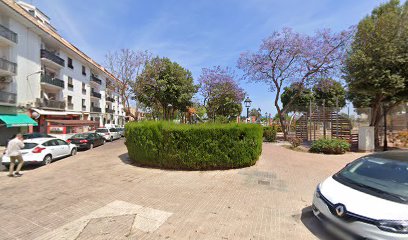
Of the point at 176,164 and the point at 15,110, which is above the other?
the point at 15,110

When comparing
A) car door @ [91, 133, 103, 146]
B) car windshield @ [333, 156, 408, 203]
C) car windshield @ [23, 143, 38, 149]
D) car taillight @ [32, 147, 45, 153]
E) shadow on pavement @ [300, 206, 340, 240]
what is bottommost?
shadow on pavement @ [300, 206, 340, 240]

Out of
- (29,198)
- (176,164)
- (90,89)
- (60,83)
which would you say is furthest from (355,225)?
(90,89)

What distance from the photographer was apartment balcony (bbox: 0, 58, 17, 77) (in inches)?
679

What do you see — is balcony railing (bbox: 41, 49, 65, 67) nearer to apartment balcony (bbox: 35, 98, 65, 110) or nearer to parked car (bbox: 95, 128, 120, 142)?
apartment balcony (bbox: 35, 98, 65, 110)

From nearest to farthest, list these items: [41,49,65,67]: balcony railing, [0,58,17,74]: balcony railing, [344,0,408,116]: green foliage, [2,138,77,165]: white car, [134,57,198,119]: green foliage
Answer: [2,138,77,165]: white car
[344,0,408,116]: green foliage
[0,58,17,74]: balcony railing
[41,49,65,67]: balcony railing
[134,57,198,119]: green foliage

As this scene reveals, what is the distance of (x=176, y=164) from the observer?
7988 millimetres

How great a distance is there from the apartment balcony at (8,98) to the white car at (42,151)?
1062 centimetres

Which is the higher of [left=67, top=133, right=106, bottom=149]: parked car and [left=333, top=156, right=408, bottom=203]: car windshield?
[left=333, top=156, right=408, bottom=203]: car windshield

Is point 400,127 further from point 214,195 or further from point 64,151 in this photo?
point 64,151

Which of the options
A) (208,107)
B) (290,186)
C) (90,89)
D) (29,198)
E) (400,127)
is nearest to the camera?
(29,198)

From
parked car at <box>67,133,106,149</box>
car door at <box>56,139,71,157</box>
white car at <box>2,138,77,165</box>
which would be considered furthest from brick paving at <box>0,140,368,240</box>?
parked car at <box>67,133,106,149</box>

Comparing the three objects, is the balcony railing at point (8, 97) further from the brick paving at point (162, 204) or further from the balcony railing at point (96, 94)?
the balcony railing at point (96, 94)

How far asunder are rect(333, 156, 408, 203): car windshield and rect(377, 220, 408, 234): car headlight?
45 centimetres

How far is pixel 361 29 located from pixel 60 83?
98.3 ft
